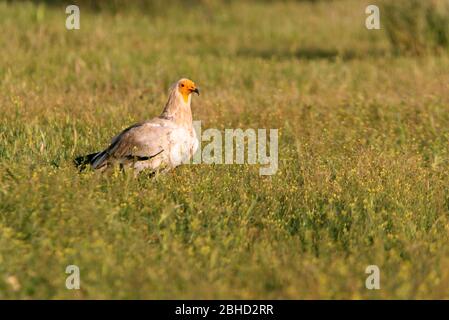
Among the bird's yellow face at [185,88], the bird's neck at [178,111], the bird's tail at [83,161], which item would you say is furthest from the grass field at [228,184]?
the bird's yellow face at [185,88]

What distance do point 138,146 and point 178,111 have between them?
2.18ft

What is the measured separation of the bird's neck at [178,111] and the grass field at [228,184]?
1.59ft

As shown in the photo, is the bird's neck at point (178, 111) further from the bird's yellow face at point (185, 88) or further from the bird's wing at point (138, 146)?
the bird's wing at point (138, 146)

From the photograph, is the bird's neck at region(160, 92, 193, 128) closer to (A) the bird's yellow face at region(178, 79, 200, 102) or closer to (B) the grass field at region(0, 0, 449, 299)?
(A) the bird's yellow face at region(178, 79, 200, 102)

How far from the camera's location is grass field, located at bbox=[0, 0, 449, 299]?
5660mm

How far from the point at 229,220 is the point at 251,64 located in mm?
8403

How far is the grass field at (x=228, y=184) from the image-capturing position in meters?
5.66

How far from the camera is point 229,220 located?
6844mm

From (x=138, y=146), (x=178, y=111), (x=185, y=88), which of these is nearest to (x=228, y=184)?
(x=138, y=146)

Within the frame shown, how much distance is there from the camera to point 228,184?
7.66 meters

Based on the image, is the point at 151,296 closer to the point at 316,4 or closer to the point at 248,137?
the point at 248,137

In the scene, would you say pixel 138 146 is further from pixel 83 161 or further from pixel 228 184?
pixel 228 184

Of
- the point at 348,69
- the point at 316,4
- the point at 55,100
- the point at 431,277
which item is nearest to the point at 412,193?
the point at 431,277

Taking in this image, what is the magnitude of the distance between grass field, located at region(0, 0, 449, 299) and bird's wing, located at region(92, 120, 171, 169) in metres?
0.29
